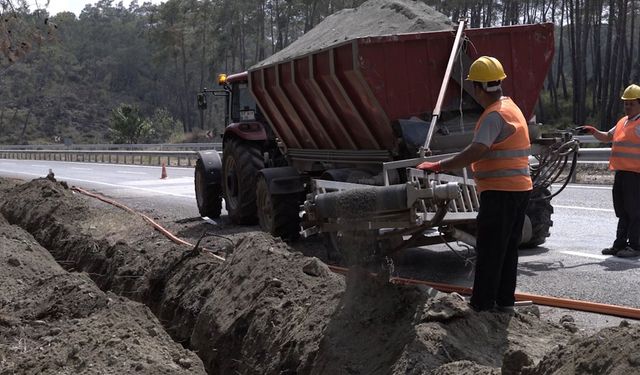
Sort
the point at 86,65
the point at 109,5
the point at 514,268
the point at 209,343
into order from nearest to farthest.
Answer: the point at 514,268 < the point at 209,343 < the point at 86,65 < the point at 109,5

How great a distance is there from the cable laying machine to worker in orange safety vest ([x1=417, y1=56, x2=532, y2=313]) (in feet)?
1.55

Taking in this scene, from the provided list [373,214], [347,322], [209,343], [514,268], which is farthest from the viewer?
[209,343]

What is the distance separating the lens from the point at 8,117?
93562mm

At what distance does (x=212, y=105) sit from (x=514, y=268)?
281ft

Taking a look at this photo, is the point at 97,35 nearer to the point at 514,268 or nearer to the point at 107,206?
the point at 107,206

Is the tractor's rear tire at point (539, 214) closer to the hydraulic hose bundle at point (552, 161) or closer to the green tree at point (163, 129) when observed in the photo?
the hydraulic hose bundle at point (552, 161)

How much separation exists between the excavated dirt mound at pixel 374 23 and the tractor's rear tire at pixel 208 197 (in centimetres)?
355

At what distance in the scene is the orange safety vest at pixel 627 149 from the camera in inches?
356

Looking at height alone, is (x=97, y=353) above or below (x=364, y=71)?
below

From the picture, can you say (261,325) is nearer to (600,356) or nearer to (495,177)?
(495,177)

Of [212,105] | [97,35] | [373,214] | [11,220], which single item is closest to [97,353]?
[373,214]

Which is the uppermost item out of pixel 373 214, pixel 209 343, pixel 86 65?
pixel 86 65

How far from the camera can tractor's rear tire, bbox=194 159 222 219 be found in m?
14.1

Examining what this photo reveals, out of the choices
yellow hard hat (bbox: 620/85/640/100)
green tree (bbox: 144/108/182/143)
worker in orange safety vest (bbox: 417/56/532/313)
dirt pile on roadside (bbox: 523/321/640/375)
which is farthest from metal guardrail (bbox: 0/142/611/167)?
dirt pile on roadside (bbox: 523/321/640/375)
